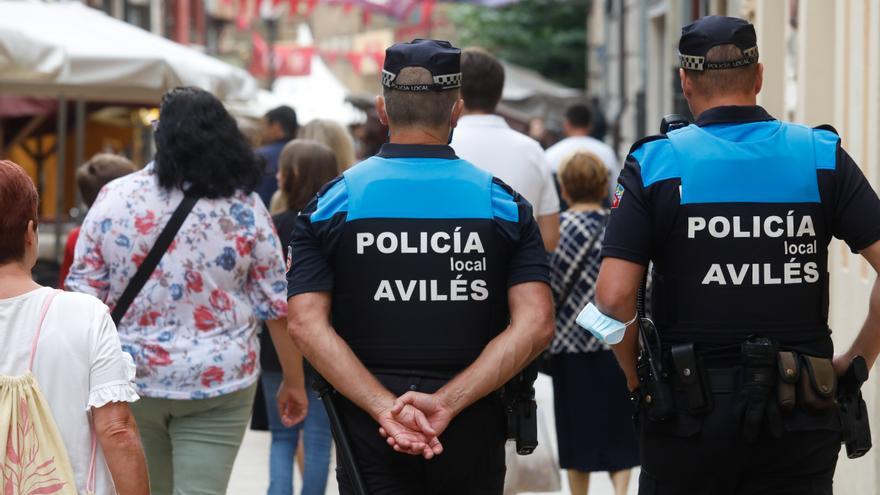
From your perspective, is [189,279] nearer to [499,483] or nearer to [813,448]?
[499,483]

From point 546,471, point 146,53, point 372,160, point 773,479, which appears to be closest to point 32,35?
point 146,53

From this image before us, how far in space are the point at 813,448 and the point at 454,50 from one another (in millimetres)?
1401

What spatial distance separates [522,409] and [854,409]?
35.3 inches

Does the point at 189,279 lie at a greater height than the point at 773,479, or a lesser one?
greater

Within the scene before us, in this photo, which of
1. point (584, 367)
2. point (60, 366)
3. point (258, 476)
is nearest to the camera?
point (60, 366)

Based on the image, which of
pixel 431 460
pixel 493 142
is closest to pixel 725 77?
pixel 431 460

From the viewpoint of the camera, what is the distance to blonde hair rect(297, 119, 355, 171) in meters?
7.96

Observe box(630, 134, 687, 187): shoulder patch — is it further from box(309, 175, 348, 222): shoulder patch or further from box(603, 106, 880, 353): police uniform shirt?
box(309, 175, 348, 222): shoulder patch

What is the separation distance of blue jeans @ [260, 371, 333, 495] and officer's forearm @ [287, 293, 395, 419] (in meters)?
2.76

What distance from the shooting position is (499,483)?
Answer: 4.17m

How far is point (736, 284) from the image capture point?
4.13 metres

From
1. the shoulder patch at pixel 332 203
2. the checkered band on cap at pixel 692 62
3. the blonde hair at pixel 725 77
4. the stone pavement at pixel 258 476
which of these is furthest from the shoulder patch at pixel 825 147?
the stone pavement at pixel 258 476

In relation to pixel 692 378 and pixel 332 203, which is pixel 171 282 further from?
pixel 692 378

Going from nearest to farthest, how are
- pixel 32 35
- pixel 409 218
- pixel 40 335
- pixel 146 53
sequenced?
pixel 40 335
pixel 409 218
pixel 32 35
pixel 146 53
